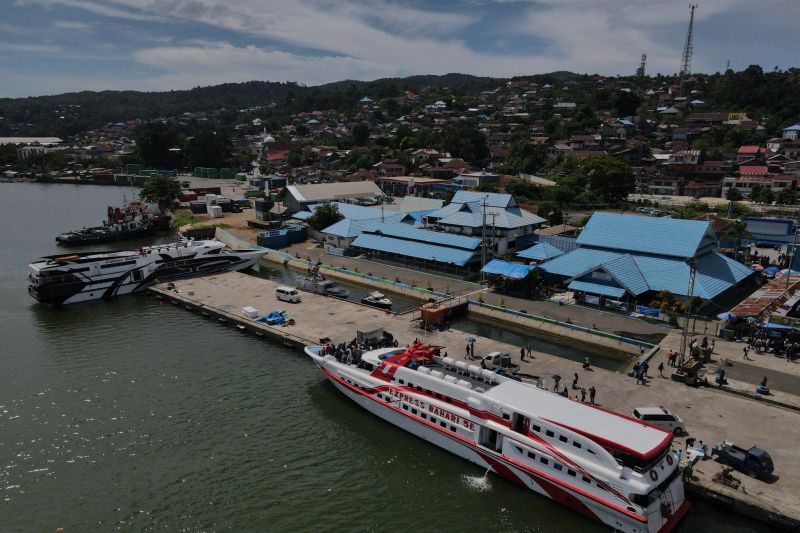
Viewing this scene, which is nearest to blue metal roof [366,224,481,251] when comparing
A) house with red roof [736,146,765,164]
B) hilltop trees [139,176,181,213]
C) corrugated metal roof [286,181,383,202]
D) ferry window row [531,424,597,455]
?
corrugated metal roof [286,181,383,202]

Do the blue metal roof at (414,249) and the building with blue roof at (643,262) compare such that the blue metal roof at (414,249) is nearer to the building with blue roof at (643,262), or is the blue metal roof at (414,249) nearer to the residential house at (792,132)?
the building with blue roof at (643,262)

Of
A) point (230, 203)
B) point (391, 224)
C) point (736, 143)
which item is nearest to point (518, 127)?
point (736, 143)

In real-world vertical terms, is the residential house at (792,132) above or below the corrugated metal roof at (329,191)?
above

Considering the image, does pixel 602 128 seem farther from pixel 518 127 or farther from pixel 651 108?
pixel 651 108

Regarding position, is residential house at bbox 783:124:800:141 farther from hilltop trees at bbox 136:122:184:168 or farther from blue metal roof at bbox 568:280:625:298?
hilltop trees at bbox 136:122:184:168

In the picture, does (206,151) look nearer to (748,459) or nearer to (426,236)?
(426,236)

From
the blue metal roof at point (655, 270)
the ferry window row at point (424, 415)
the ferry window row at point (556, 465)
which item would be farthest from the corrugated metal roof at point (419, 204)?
the ferry window row at point (556, 465)

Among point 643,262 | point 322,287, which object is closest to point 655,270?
point 643,262
